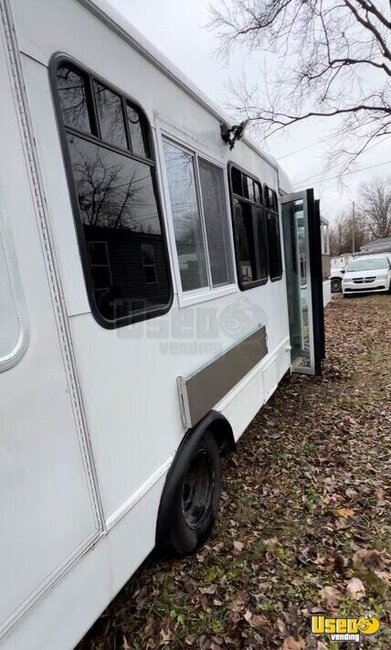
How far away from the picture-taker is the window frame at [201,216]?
2098 millimetres

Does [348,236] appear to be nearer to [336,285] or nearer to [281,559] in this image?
[336,285]

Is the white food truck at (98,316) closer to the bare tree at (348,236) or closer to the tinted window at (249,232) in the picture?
the tinted window at (249,232)

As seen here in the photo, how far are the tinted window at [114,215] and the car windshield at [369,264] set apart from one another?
1533 centimetres

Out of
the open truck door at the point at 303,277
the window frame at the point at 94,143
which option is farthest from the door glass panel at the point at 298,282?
the window frame at the point at 94,143

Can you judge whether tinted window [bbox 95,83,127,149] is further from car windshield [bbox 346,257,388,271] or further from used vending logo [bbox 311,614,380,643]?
car windshield [bbox 346,257,388,271]

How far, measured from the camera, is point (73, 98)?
1.50 meters

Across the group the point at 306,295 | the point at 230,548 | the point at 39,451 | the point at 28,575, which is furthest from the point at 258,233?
the point at 28,575

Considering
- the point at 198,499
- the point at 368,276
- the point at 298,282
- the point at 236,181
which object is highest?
the point at 236,181

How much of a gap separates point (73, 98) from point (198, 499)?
2.52 meters

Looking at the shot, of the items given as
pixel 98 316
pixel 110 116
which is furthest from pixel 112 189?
pixel 98 316

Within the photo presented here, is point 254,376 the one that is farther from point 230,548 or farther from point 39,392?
point 39,392

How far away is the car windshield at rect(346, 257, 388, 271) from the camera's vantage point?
49.7 ft

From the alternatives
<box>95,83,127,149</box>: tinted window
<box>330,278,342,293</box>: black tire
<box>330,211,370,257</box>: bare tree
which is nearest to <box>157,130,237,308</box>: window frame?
<box>95,83,127,149</box>: tinted window

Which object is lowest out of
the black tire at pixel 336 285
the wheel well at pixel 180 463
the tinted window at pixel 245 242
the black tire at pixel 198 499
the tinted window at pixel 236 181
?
the black tire at pixel 336 285
